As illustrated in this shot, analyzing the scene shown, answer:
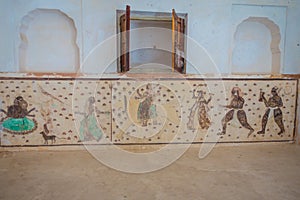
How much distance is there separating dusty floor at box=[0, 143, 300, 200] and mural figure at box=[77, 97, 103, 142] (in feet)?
0.67

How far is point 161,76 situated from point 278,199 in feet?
5.76

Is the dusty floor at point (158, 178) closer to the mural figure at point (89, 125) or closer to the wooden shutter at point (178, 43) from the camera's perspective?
the mural figure at point (89, 125)

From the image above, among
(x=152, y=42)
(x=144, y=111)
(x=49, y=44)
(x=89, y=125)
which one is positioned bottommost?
(x=89, y=125)

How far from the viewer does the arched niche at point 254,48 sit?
11.7ft

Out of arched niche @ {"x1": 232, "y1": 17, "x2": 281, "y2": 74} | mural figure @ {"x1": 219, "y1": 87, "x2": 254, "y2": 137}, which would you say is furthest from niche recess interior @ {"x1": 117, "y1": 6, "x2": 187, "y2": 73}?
arched niche @ {"x1": 232, "y1": 17, "x2": 281, "y2": 74}

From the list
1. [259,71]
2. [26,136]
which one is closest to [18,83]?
[26,136]

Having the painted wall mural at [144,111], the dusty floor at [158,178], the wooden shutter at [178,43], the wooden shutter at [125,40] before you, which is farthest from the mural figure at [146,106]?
the dusty floor at [158,178]

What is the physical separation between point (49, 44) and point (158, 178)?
7.21ft

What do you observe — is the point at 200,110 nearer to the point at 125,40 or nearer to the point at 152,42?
the point at 125,40

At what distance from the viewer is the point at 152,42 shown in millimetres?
4160

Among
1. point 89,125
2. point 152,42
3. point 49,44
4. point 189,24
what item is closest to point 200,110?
point 189,24

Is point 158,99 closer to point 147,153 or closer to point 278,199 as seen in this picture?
point 147,153

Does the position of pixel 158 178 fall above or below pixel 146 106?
below

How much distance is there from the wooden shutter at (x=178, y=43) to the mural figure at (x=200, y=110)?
399 mm
